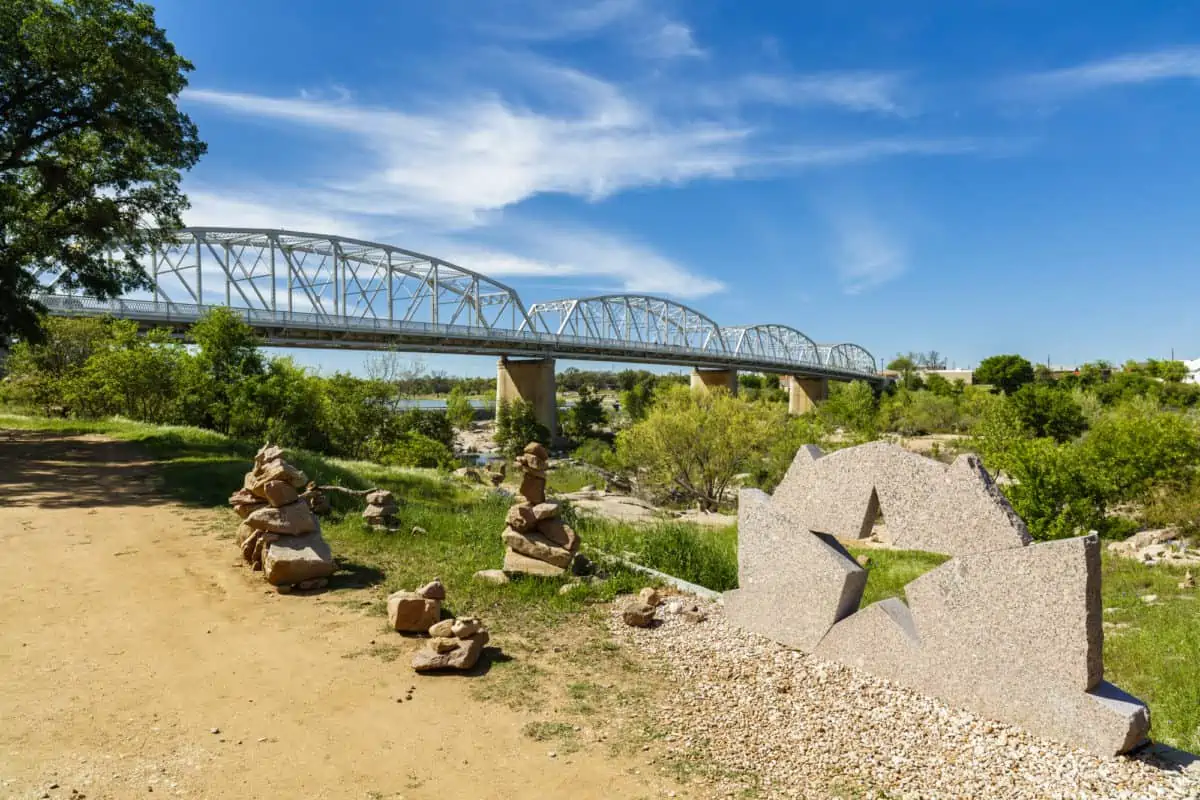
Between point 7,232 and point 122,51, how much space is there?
644 centimetres

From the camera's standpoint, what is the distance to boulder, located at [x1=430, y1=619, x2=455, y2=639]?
6645 millimetres

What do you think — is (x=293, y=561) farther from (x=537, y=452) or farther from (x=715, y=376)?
(x=715, y=376)

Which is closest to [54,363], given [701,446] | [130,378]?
[130,378]

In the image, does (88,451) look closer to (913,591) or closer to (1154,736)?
(913,591)

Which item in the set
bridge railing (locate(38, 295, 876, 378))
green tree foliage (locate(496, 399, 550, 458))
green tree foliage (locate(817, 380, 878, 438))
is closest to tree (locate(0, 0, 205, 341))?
bridge railing (locate(38, 295, 876, 378))

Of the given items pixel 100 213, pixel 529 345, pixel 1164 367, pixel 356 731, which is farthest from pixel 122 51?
pixel 1164 367

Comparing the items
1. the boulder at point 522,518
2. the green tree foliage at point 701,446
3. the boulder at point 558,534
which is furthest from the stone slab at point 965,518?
the green tree foliage at point 701,446

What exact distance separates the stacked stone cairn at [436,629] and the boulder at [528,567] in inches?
63.6

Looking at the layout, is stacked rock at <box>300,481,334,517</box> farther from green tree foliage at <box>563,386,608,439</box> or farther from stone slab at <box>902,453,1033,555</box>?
green tree foliage at <box>563,386,608,439</box>

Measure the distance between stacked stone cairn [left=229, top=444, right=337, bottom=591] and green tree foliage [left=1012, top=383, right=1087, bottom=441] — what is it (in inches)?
1884

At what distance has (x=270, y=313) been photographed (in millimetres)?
50875

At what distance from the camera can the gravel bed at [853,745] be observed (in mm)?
4477

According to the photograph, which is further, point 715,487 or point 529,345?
point 529,345

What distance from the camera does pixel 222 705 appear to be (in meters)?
5.58
